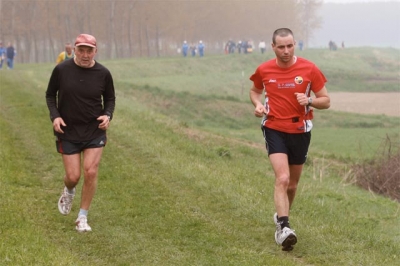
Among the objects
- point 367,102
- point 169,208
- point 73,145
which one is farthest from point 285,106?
point 367,102

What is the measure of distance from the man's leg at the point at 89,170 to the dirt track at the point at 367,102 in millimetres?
34532

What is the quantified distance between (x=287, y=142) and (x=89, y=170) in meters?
2.28

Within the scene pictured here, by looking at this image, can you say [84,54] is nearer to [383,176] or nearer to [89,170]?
[89,170]

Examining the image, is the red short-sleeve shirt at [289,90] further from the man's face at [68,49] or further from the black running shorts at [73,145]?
the man's face at [68,49]

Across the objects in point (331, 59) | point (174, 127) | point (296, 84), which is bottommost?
point (331, 59)

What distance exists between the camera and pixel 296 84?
8.29m

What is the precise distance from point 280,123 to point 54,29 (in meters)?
73.5

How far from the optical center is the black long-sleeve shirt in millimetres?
8656

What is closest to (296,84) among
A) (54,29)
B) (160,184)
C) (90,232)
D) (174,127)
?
(90,232)

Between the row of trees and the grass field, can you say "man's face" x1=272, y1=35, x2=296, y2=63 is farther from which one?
the row of trees

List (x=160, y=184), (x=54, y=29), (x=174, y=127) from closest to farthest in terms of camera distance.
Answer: (x=160, y=184) → (x=174, y=127) → (x=54, y=29)

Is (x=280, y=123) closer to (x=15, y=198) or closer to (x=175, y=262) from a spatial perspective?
(x=175, y=262)

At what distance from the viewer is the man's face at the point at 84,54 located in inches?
333

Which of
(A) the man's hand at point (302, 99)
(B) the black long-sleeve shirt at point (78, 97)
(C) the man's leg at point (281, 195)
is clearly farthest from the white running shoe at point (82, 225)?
(A) the man's hand at point (302, 99)
